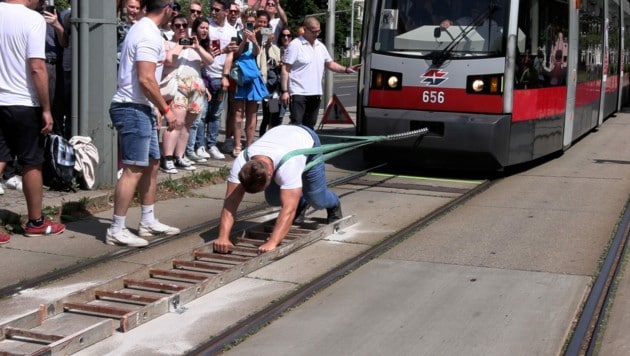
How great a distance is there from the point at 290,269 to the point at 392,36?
17.6 feet

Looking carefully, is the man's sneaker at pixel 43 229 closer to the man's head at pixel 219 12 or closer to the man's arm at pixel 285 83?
the man's arm at pixel 285 83

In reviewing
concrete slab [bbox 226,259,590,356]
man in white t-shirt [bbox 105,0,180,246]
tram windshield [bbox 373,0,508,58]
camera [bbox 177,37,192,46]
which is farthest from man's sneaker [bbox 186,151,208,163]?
concrete slab [bbox 226,259,590,356]

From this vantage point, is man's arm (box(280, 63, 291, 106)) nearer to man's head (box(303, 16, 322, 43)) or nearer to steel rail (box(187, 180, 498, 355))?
man's head (box(303, 16, 322, 43))

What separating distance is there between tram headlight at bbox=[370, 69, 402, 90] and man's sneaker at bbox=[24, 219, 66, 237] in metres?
5.00

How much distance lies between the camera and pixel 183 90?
1070cm

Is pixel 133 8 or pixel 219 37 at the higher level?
pixel 133 8

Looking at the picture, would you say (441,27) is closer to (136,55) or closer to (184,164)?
(184,164)

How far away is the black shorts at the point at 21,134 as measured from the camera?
7348 mm

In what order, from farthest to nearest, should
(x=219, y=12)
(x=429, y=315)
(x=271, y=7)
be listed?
(x=271, y=7) → (x=219, y=12) → (x=429, y=315)

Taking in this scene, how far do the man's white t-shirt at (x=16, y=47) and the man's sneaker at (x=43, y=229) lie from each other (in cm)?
103

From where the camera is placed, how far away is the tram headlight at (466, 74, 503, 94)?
10930mm

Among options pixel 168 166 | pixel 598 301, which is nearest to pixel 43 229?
pixel 168 166

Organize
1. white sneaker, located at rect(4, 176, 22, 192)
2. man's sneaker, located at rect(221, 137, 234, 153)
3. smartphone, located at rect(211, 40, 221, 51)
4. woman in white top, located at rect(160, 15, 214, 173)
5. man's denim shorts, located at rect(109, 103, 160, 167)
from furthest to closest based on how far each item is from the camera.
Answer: man's sneaker, located at rect(221, 137, 234, 153) → smartphone, located at rect(211, 40, 221, 51) → woman in white top, located at rect(160, 15, 214, 173) → white sneaker, located at rect(4, 176, 22, 192) → man's denim shorts, located at rect(109, 103, 160, 167)

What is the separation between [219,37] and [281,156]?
18.6 feet
